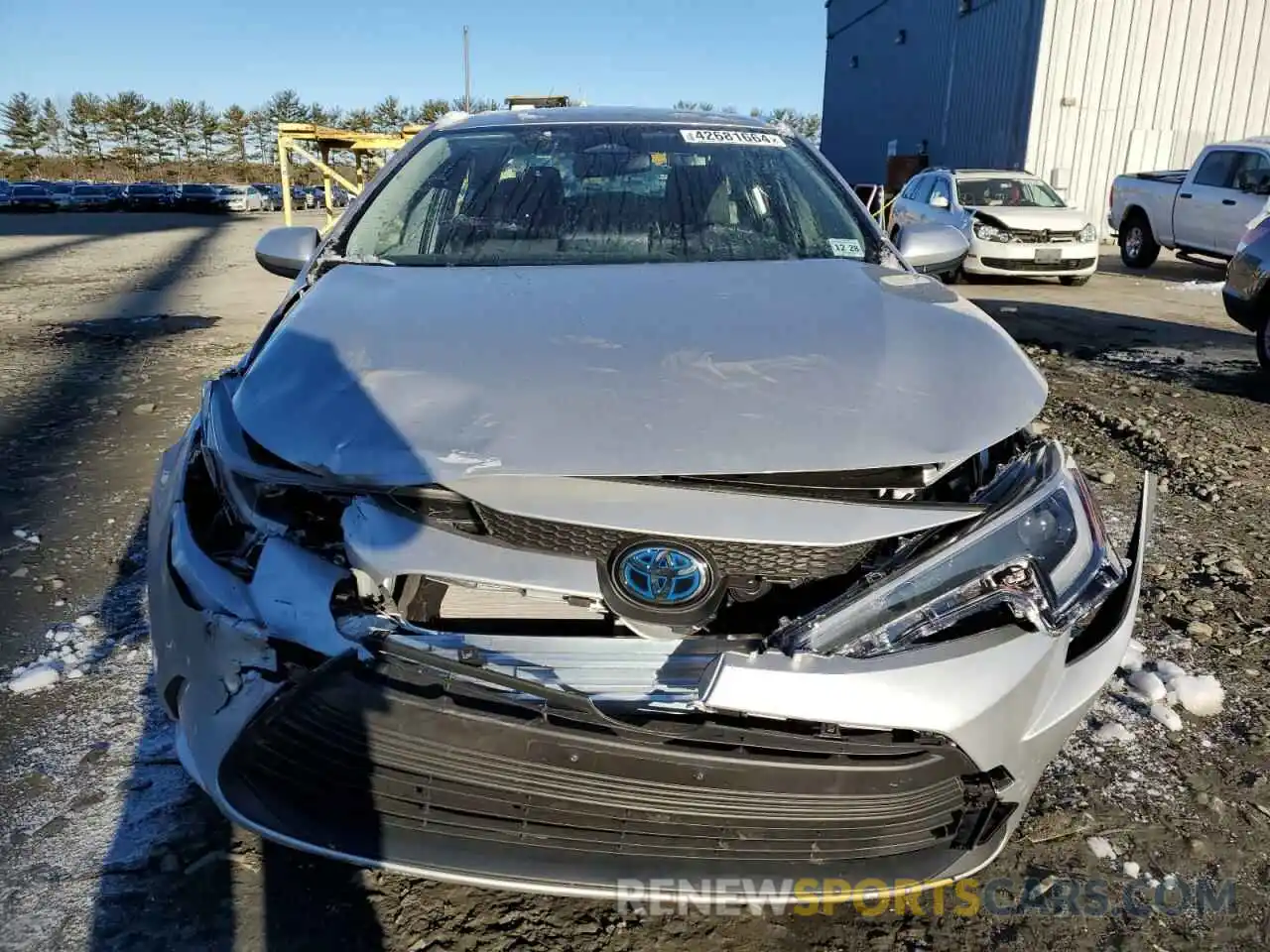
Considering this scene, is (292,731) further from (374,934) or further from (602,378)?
(602,378)

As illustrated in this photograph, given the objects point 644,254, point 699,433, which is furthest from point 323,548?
point 644,254

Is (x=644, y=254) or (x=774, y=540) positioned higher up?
(x=644, y=254)

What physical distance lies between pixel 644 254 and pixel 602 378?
3.30 ft

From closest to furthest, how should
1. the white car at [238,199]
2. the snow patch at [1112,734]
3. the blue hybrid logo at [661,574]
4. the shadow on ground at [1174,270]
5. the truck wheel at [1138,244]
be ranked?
1. the blue hybrid logo at [661,574]
2. the snow patch at [1112,734]
3. the shadow on ground at [1174,270]
4. the truck wheel at [1138,244]
5. the white car at [238,199]

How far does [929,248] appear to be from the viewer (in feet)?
10.00

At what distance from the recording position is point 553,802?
4.95ft

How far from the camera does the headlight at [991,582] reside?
1.53 m

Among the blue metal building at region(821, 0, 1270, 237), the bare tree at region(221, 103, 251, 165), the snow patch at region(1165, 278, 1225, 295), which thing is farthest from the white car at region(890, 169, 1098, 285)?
the bare tree at region(221, 103, 251, 165)

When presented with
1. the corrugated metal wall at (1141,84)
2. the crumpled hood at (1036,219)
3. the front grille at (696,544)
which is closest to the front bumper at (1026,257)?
the crumpled hood at (1036,219)

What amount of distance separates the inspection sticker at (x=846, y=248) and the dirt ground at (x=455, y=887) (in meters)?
1.45

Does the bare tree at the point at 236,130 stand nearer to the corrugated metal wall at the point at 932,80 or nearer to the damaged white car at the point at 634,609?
the corrugated metal wall at the point at 932,80

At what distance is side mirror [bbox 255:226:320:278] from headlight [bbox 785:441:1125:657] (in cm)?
222

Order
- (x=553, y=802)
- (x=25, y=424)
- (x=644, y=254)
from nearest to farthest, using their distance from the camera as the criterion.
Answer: (x=553, y=802)
(x=644, y=254)
(x=25, y=424)

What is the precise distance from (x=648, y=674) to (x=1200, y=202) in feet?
44.9
